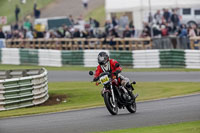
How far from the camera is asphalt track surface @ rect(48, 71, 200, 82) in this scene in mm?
21748

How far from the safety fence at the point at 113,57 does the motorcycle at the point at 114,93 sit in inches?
450

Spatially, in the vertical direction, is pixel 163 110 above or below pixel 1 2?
below

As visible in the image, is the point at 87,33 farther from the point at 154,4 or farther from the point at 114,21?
the point at 154,4

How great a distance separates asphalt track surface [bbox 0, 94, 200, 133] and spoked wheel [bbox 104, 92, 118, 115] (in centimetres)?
16

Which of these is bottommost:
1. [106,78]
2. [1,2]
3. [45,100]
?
[45,100]

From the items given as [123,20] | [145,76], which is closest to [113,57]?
[145,76]

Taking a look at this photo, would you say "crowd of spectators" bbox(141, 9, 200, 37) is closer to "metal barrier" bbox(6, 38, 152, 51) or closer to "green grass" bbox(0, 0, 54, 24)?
"metal barrier" bbox(6, 38, 152, 51)

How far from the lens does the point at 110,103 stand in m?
12.9

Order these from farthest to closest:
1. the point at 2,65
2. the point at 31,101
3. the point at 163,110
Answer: the point at 2,65 < the point at 31,101 < the point at 163,110

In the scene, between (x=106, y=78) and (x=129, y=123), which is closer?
(x=129, y=123)

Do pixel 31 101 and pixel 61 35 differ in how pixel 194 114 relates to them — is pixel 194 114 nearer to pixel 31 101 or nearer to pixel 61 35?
pixel 31 101

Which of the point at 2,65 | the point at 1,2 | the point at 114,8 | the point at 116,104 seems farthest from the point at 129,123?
the point at 1,2

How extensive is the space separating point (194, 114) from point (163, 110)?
1.28m

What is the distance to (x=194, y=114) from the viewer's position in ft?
40.9
